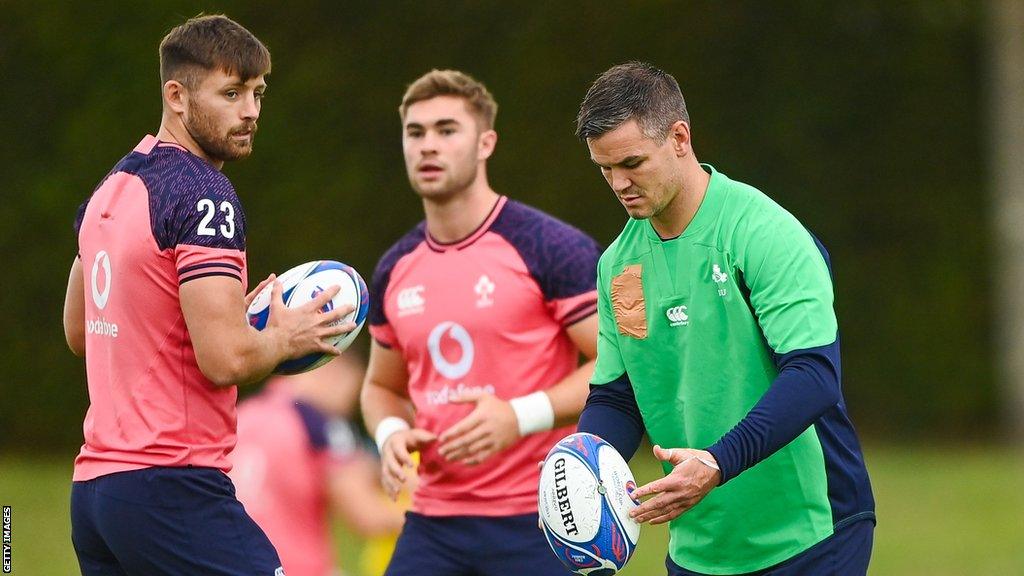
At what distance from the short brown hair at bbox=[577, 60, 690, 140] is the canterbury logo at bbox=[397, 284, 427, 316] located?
1.46 m

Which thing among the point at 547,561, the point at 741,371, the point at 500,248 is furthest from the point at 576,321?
the point at 741,371

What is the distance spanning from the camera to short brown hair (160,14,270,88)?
412cm

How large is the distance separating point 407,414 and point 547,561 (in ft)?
3.28

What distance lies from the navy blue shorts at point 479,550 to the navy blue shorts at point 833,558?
118 centimetres

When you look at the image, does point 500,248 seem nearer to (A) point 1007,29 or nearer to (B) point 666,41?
(B) point 666,41

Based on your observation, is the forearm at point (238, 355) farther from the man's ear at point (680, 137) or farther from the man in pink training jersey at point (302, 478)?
the man in pink training jersey at point (302, 478)

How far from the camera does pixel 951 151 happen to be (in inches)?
545

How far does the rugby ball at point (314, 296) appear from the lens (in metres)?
4.28

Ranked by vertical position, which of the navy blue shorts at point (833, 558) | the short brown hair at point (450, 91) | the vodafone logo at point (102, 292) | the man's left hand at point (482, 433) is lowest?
the navy blue shorts at point (833, 558)

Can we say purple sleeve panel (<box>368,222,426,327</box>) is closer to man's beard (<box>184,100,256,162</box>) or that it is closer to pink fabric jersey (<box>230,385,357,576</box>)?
pink fabric jersey (<box>230,385,357,576</box>)

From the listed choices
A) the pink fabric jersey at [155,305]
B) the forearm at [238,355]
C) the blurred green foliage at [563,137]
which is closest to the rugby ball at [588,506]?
the forearm at [238,355]

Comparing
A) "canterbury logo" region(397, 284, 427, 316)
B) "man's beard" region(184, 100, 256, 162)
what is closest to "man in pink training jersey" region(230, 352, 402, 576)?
"canterbury logo" region(397, 284, 427, 316)

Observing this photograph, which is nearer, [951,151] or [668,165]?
[668,165]

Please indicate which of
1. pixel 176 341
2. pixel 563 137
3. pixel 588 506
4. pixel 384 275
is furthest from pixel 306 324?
pixel 563 137
